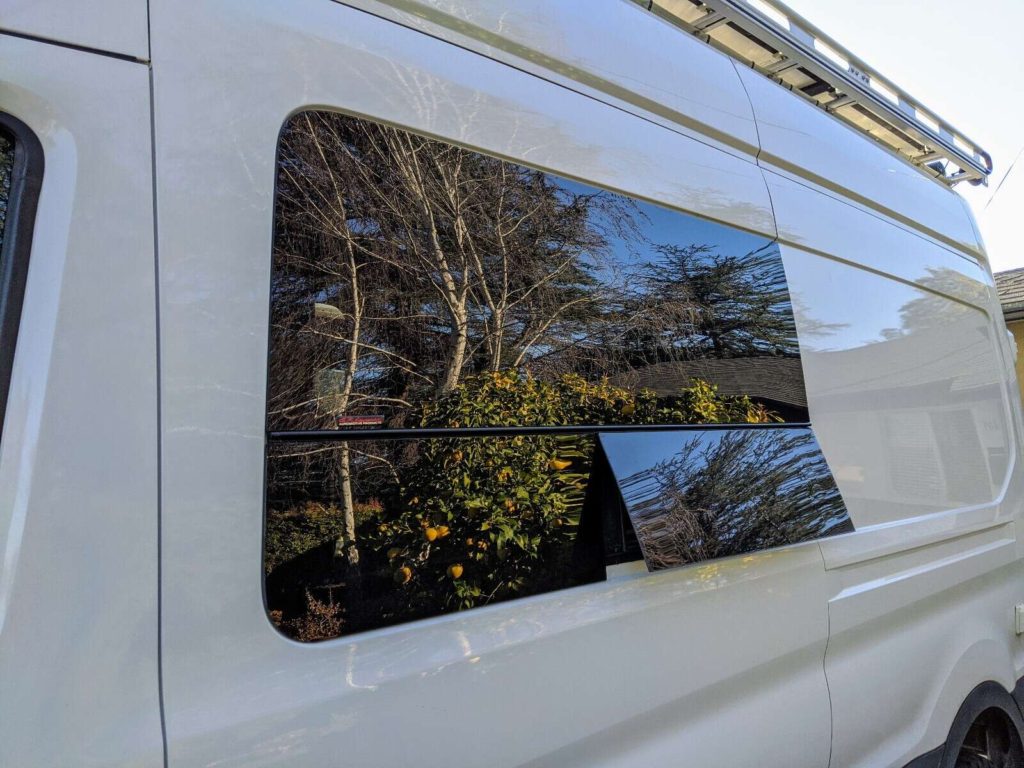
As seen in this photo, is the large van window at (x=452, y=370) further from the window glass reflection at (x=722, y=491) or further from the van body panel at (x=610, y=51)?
the van body panel at (x=610, y=51)

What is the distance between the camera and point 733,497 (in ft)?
5.00

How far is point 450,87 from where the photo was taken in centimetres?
120

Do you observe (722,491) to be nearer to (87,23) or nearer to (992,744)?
(87,23)

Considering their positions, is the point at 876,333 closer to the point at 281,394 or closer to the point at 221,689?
the point at 281,394

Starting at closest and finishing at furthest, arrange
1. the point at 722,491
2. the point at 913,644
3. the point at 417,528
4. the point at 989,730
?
the point at 417,528
the point at 722,491
the point at 913,644
the point at 989,730

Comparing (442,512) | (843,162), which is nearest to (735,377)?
(442,512)

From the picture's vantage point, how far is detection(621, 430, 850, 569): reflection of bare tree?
1.37 metres

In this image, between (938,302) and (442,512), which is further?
(938,302)

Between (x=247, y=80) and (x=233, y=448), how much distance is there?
52cm

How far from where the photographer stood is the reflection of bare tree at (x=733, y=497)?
1369 mm

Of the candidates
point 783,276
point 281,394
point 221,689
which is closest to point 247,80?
point 281,394

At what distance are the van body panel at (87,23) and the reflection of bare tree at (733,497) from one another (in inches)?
41.5

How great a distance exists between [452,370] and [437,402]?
2.5 inches

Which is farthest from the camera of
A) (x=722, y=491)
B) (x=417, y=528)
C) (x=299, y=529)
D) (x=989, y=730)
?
(x=989, y=730)
